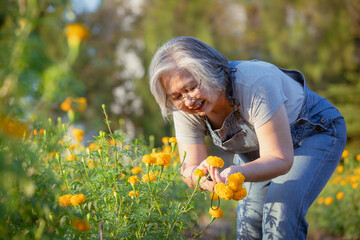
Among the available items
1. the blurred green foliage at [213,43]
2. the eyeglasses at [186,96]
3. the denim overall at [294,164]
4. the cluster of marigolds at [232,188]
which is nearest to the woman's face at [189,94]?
the eyeglasses at [186,96]

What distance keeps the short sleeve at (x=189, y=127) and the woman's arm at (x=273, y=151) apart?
1.23 ft

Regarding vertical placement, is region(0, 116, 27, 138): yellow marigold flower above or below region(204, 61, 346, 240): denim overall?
above

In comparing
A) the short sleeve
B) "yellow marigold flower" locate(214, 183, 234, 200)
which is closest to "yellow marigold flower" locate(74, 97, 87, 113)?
the short sleeve

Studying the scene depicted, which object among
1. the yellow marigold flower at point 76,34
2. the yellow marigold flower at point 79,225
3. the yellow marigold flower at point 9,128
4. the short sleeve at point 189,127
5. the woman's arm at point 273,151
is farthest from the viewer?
the short sleeve at point 189,127

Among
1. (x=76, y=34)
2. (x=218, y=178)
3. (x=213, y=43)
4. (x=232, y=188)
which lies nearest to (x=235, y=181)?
(x=232, y=188)

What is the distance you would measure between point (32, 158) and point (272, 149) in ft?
3.18

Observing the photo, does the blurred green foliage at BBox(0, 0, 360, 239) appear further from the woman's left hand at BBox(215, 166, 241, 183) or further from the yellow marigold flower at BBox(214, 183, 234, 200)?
the yellow marigold flower at BBox(214, 183, 234, 200)

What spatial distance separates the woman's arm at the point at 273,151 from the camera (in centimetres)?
157

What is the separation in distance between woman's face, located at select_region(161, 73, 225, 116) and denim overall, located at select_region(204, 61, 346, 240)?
12 centimetres

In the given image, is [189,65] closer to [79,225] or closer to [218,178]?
[218,178]

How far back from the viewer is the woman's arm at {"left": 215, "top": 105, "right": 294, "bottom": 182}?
1573 millimetres

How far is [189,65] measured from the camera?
1632 millimetres

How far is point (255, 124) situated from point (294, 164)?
0.33 m

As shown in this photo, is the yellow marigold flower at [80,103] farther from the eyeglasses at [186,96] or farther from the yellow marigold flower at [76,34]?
the yellow marigold flower at [76,34]
